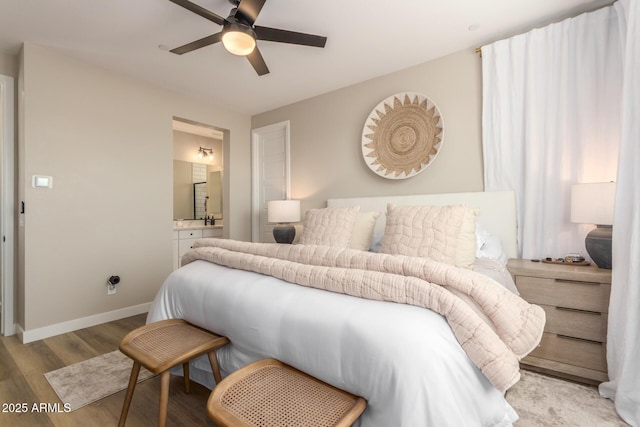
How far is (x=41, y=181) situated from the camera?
2.55 metres

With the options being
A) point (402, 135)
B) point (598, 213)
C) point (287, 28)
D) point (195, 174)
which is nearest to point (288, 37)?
point (287, 28)

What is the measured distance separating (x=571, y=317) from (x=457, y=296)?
4.30 feet

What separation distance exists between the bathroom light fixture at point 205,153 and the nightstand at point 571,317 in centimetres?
472

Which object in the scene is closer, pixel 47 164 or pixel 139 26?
pixel 139 26

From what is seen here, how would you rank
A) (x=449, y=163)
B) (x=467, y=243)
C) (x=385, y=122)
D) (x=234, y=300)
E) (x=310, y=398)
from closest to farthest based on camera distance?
(x=310, y=398) → (x=234, y=300) → (x=467, y=243) → (x=449, y=163) → (x=385, y=122)

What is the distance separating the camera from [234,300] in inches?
57.1

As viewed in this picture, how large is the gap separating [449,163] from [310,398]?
243 cm

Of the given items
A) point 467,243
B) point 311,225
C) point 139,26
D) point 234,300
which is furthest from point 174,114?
point 467,243

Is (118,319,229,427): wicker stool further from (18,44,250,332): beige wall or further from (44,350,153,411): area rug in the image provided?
(18,44,250,332): beige wall

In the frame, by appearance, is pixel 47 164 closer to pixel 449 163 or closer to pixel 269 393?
pixel 269 393

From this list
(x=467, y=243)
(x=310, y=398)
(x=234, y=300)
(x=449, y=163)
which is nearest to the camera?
(x=310, y=398)

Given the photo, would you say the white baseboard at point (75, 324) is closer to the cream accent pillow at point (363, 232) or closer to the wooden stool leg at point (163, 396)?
the wooden stool leg at point (163, 396)

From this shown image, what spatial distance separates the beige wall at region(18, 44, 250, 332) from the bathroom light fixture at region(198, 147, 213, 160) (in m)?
1.40

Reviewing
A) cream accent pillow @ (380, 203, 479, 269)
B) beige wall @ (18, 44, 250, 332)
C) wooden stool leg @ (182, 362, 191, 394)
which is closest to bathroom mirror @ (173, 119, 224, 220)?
beige wall @ (18, 44, 250, 332)
